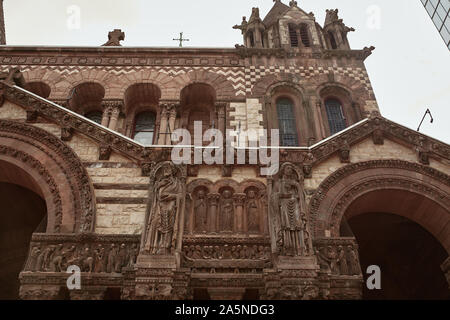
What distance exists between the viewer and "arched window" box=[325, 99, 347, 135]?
18852 millimetres

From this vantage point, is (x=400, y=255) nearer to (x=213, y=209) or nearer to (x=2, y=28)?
(x=213, y=209)

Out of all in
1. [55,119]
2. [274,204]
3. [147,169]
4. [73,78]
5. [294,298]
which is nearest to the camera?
[294,298]

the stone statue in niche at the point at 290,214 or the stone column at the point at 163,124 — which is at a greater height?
the stone column at the point at 163,124

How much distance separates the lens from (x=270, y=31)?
904 inches

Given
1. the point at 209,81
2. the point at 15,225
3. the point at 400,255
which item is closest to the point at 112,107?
the point at 209,81

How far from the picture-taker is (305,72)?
20.2 meters

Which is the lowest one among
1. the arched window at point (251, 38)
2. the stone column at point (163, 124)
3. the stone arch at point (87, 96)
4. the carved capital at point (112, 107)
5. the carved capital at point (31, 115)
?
the carved capital at point (31, 115)

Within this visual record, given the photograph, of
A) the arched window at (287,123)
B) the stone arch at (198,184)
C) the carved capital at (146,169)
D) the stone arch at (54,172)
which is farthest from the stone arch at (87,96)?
the stone arch at (198,184)

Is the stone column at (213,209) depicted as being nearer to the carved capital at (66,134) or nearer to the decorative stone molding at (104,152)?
the decorative stone molding at (104,152)

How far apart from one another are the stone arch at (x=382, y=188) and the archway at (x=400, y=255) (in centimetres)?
178

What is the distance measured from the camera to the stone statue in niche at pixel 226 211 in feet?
34.2
